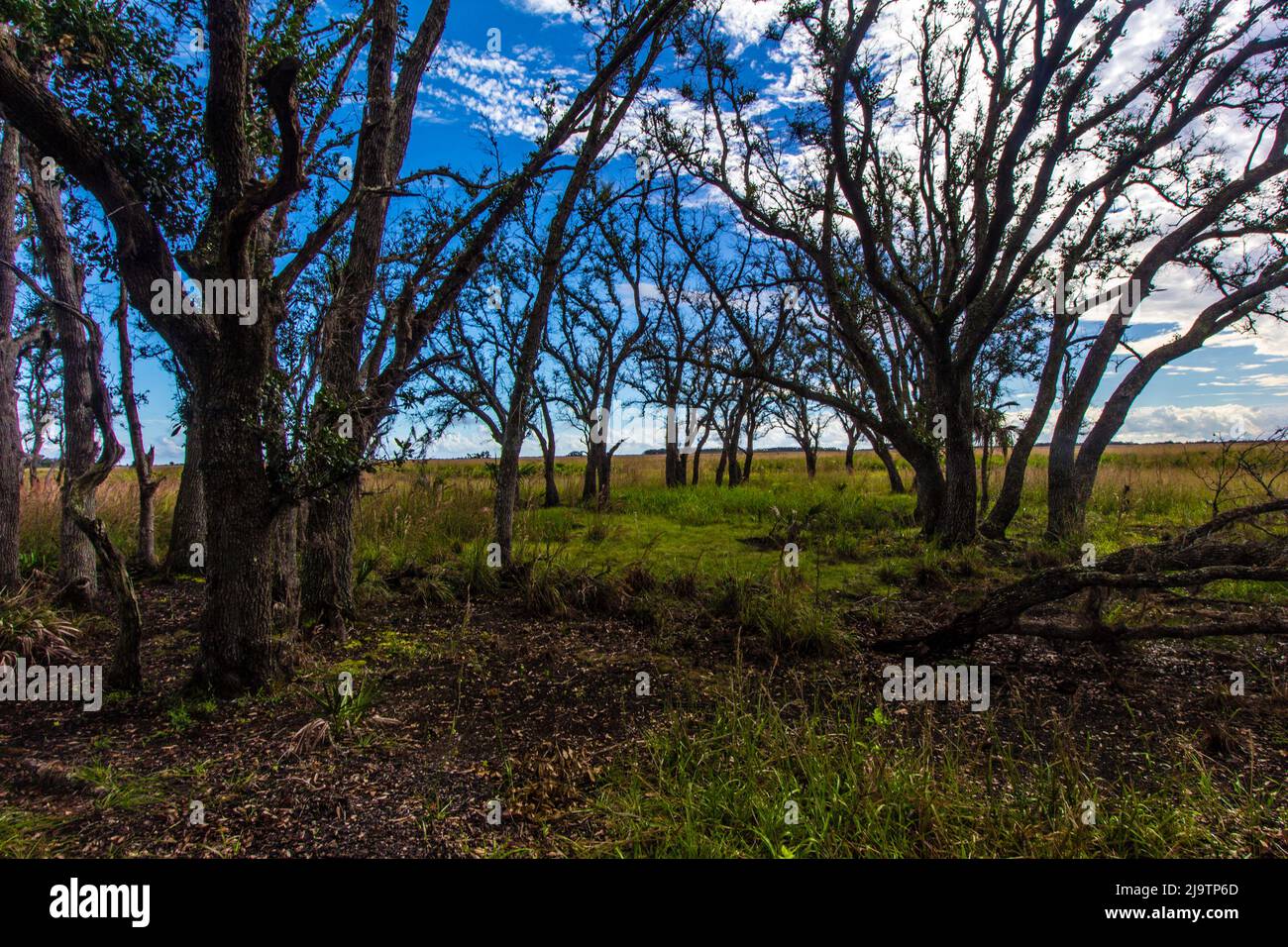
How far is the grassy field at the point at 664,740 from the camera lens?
264 centimetres

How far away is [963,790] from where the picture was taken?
9.46 feet

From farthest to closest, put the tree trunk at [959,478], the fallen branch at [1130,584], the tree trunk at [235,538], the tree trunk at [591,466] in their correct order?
1. the tree trunk at [591,466]
2. the tree trunk at [959,478]
3. the fallen branch at [1130,584]
4. the tree trunk at [235,538]

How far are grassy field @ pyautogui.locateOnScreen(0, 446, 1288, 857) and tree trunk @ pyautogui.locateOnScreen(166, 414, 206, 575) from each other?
0.90m

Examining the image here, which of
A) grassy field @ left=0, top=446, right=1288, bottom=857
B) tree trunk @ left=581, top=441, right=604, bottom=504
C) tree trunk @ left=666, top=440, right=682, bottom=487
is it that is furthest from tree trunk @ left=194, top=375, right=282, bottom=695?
tree trunk @ left=666, top=440, right=682, bottom=487

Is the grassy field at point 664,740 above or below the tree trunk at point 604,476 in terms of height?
below

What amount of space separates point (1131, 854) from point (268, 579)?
503cm

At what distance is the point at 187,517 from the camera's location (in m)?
7.62

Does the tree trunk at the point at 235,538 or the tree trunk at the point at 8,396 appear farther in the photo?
the tree trunk at the point at 8,396

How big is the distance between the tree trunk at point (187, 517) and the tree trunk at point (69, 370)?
102 centimetres

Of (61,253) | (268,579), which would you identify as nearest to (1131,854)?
(268,579)

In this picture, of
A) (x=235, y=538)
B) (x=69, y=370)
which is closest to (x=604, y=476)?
(x=69, y=370)

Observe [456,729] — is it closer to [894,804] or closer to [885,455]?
[894,804]

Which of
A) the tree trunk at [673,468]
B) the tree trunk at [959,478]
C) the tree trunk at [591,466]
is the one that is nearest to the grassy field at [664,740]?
the tree trunk at [959,478]

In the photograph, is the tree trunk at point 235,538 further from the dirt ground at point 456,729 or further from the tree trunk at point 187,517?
the tree trunk at point 187,517
